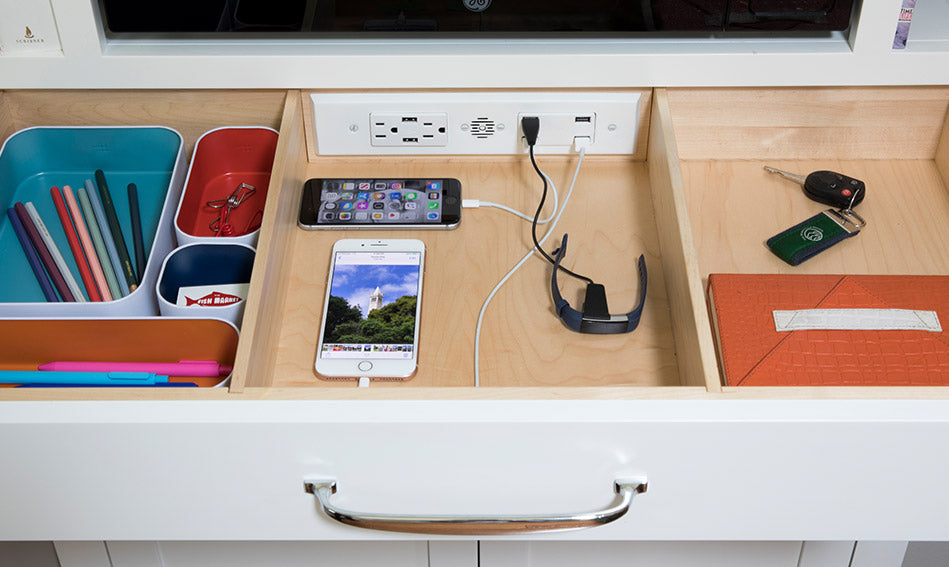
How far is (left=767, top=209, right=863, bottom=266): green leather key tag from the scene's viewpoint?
38.6 inches

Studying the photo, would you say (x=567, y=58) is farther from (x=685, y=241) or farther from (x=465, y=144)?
(x=685, y=241)

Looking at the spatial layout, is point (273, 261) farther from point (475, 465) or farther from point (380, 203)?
point (475, 465)

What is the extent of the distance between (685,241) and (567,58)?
0.91ft

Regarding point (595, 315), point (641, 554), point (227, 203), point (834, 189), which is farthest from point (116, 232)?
point (834, 189)

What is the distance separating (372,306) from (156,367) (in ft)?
0.73

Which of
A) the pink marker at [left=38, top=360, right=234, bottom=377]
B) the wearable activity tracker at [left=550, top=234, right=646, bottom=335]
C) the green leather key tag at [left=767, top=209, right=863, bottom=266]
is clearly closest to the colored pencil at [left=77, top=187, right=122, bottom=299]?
the pink marker at [left=38, top=360, right=234, bottom=377]

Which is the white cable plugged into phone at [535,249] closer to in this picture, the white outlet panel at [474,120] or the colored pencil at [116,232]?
the white outlet panel at [474,120]

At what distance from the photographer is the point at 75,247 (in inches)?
39.2

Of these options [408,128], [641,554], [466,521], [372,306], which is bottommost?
[641,554]

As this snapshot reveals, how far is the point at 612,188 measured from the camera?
1071mm

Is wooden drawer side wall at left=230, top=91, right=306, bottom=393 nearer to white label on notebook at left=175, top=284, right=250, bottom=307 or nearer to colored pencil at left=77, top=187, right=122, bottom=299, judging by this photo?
white label on notebook at left=175, top=284, right=250, bottom=307

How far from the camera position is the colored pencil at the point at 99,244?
98 centimetres

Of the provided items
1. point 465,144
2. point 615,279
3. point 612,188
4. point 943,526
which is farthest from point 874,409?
point 465,144

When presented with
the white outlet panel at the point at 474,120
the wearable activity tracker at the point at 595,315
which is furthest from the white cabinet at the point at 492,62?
the wearable activity tracker at the point at 595,315
